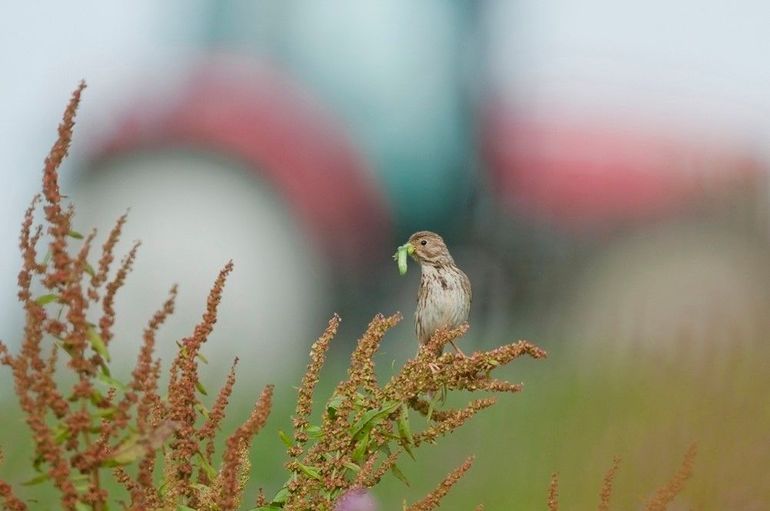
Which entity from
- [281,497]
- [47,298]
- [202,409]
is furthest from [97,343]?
[281,497]

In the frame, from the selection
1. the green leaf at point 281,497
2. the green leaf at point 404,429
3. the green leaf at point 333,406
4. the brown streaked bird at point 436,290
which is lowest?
the brown streaked bird at point 436,290

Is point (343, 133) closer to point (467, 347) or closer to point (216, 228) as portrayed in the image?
point (216, 228)

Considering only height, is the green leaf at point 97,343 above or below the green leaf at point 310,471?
above

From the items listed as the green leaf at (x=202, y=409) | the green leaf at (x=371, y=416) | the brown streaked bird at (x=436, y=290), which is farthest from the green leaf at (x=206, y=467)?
the brown streaked bird at (x=436, y=290)

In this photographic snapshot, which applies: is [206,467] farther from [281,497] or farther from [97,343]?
[97,343]

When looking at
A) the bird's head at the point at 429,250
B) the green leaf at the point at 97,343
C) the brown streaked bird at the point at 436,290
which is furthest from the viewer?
the bird's head at the point at 429,250

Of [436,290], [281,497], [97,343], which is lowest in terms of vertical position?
[436,290]

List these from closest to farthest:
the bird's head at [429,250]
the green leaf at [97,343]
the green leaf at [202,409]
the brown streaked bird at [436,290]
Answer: the green leaf at [97,343] → the green leaf at [202,409] → the brown streaked bird at [436,290] → the bird's head at [429,250]

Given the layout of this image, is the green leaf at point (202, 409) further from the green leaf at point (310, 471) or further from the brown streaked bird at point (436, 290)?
the brown streaked bird at point (436, 290)
